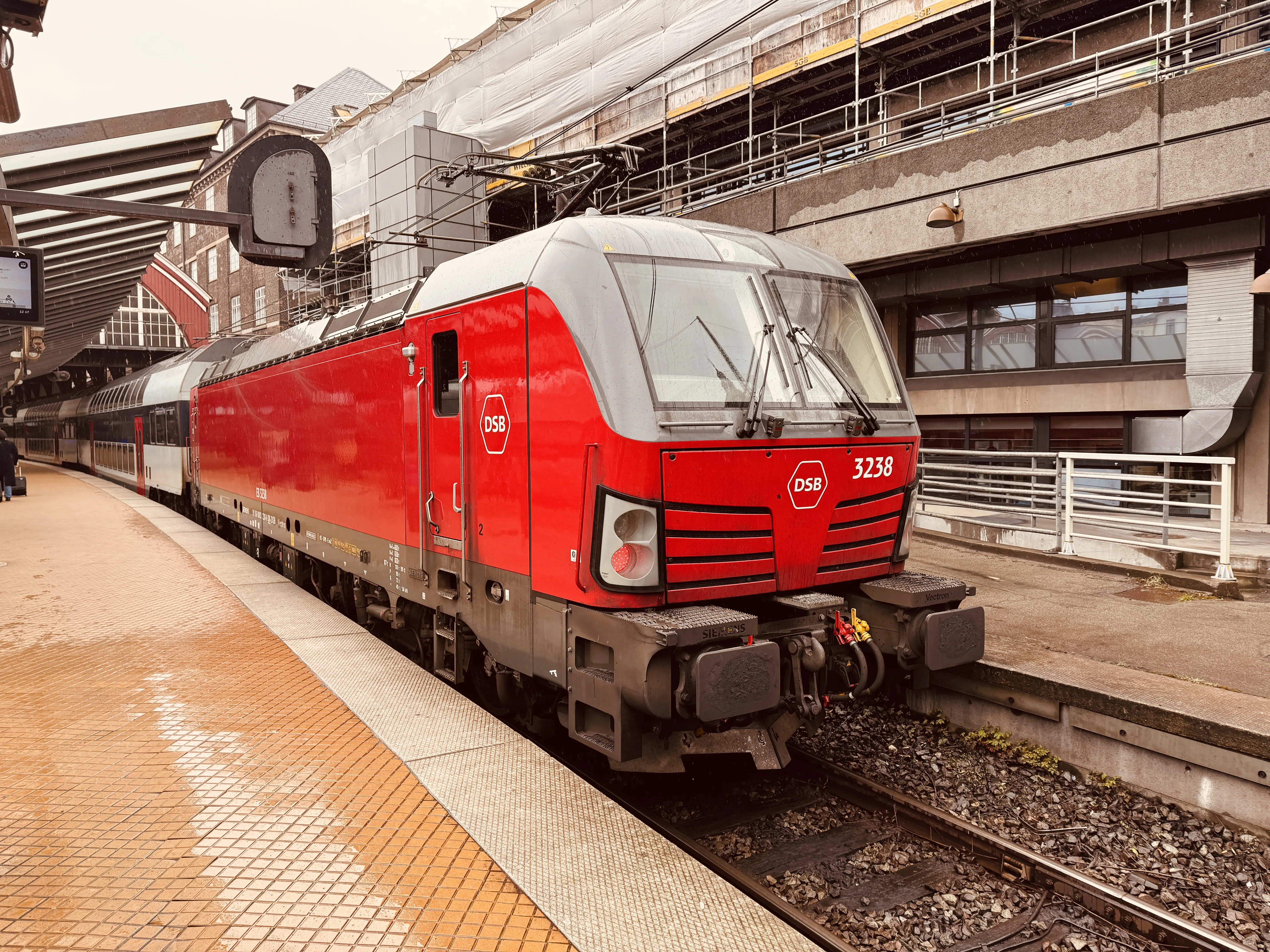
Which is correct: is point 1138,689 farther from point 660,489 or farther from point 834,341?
point 660,489

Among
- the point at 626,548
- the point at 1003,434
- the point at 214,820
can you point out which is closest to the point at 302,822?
the point at 214,820

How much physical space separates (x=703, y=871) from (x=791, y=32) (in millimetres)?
16569

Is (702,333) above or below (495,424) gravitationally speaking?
above

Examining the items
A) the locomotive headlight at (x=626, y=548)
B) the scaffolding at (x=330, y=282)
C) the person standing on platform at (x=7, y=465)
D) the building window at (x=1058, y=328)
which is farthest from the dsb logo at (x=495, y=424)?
the person standing on platform at (x=7, y=465)

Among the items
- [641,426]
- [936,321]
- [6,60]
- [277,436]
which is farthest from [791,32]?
[641,426]

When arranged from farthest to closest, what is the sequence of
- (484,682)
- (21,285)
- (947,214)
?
(947,214), (21,285), (484,682)

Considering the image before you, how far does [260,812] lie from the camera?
4.11 metres

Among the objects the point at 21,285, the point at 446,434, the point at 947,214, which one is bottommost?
the point at 446,434

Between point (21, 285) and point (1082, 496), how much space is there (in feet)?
36.3

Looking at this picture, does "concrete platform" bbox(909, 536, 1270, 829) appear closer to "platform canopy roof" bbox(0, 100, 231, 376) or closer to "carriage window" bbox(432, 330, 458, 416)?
"carriage window" bbox(432, 330, 458, 416)

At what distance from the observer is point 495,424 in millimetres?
5352

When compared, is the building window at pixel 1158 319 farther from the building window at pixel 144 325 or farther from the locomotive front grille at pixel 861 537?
the building window at pixel 144 325

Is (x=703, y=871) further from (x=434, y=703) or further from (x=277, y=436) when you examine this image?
(x=277, y=436)

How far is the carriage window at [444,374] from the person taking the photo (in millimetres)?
5973
